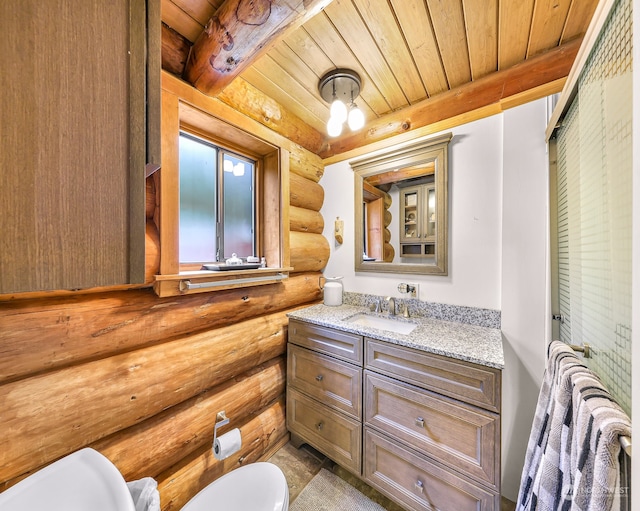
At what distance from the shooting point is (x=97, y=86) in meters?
0.35

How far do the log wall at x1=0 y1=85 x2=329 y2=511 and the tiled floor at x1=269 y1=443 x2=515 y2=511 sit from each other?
0.10 m

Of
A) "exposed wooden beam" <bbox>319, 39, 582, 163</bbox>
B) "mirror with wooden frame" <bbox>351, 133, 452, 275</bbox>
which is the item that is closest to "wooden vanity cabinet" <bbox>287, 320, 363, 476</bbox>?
"mirror with wooden frame" <bbox>351, 133, 452, 275</bbox>

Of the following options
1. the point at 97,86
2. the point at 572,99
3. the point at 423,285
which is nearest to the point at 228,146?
the point at 97,86

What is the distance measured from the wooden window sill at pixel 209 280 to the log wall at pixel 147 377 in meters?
0.06

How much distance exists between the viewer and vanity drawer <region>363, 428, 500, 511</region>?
1.03 metres

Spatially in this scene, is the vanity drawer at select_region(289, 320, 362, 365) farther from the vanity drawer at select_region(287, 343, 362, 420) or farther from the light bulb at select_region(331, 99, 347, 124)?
the light bulb at select_region(331, 99, 347, 124)

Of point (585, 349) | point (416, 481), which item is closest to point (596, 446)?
point (585, 349)

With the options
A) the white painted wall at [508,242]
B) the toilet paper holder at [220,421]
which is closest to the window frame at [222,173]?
the toilet paper holder at [220,421]

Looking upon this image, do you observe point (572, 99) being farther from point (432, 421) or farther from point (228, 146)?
point (228, 146)

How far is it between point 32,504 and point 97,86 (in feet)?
3.40

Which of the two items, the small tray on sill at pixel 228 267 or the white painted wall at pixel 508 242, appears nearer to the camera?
the white painted wall at pixel 508 242

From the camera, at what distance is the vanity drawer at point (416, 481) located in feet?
3.36

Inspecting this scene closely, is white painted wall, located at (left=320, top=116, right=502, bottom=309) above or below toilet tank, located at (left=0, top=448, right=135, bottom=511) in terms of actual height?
above

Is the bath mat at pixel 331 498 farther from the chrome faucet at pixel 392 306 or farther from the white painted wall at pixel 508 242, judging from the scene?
the chrome faucet at pixel 392 306
